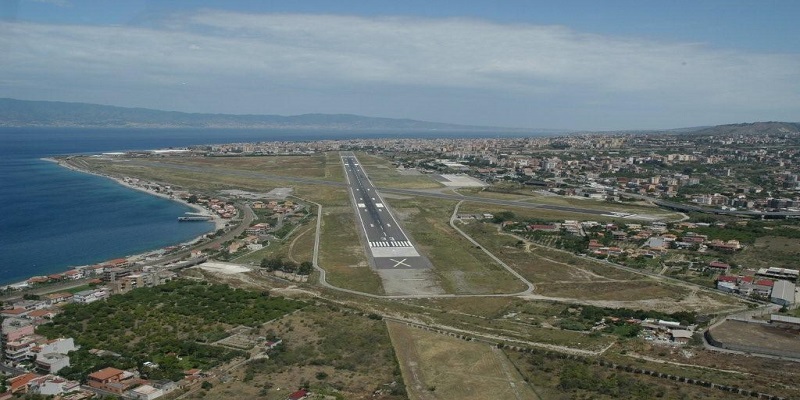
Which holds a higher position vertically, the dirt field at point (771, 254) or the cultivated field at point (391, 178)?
the cultivated field at point (391, 178)

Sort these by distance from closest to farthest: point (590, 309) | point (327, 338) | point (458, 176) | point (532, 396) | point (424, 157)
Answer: point (532, 396), point (327, 338), point (590, 309), point (458, 176), point (424, 157)

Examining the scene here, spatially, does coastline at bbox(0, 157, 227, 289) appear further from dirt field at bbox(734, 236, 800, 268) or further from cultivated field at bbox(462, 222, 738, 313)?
dirt field at bbox(734, 236, 800, 268)

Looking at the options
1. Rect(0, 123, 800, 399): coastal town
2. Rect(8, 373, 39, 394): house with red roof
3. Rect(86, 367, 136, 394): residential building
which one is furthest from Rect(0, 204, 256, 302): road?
Rect(86, 367, 136, 394): residential building

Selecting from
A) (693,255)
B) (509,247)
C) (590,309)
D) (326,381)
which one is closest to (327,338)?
(326,381)

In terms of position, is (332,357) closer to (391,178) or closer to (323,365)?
(323,365)

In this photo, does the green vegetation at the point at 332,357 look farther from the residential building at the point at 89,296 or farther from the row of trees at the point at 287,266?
the residential building at the point at 89,296

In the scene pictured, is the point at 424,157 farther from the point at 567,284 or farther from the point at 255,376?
the point at 255,376

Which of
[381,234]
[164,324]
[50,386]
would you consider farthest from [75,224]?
[50,386]

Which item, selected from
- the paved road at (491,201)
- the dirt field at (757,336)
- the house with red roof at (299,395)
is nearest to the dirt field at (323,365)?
the house with red roof at (299,395)
